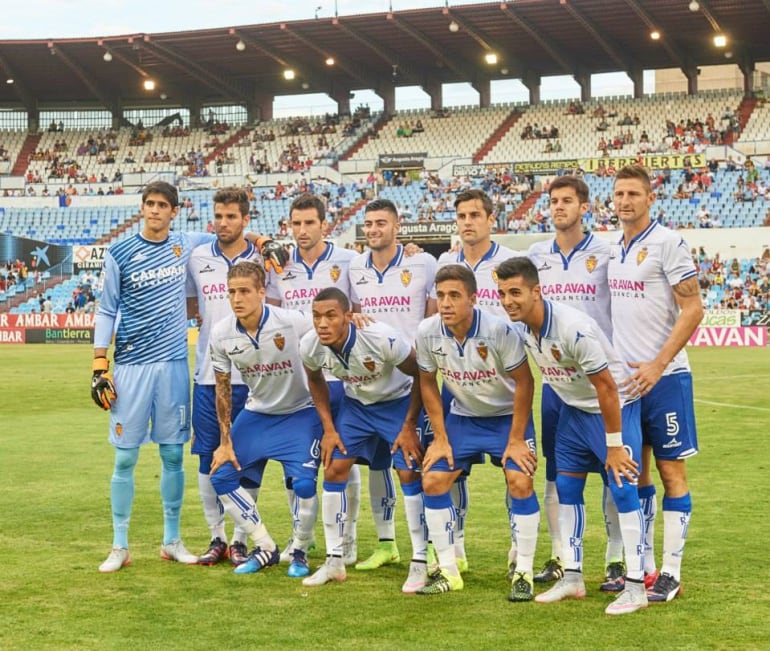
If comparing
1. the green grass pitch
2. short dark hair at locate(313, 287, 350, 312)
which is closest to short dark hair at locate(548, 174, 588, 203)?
short dark hair at locate(313, 287, 350, 312)

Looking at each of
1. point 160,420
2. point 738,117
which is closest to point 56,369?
point 160,420

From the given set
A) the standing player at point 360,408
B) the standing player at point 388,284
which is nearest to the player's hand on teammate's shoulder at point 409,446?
the standing player at point 360,408

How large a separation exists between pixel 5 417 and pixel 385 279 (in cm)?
1111

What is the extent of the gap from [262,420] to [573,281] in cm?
227

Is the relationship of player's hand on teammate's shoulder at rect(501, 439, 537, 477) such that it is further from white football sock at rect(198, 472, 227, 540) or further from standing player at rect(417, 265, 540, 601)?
white football sock at rect(198, 472, 227, 540)

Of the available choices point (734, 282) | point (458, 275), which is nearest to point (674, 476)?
point (458, 275)

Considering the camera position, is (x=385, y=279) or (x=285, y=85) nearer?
(x=385, y=279)

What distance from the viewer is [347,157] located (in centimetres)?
5347

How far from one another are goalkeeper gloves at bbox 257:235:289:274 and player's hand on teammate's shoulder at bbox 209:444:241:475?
1.28 m

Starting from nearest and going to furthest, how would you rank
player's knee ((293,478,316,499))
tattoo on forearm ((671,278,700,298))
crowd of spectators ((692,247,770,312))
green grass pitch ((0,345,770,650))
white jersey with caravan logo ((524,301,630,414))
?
green grass pitch ((0,345,770,650)) → white jersey with caravan logo ((524,301,630,414)) → tattoo on forearm ((671,278,700,298)) → player's knee ((293,478,316,499)) → crowd of spectators ((692,247,770,312))

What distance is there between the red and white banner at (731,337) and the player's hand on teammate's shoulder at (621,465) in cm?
2776

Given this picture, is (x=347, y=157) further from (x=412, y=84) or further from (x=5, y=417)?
(x=5, y=417)

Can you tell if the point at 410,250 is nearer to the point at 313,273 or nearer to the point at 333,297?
the point at 313,273

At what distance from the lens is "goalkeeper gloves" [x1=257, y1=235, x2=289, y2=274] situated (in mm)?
7359
